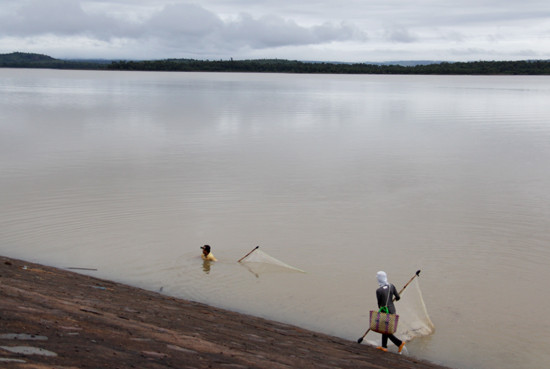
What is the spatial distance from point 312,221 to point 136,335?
10.5 m

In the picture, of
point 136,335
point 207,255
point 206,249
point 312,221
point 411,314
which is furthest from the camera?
point 312,221

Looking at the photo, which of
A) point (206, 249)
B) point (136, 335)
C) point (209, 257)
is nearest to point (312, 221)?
point (209, 257)

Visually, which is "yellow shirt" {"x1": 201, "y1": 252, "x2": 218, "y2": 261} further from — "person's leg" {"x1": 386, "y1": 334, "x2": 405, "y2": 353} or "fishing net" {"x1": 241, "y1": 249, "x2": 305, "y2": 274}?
"person's leg" {"x1": 386, "y1": 334, "x2": 405, "y2": 353}

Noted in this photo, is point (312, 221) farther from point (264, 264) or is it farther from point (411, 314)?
point (411, 314)

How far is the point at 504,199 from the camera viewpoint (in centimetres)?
2125

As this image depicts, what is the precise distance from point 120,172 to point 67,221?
718 centimetres

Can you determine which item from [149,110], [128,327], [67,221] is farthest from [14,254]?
[149,110]

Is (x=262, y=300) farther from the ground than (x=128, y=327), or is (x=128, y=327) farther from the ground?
(x=128, y=327)

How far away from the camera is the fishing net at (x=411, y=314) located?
10773mm

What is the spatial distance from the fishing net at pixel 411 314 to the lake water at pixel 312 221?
10.3 inches

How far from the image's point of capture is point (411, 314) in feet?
35.7

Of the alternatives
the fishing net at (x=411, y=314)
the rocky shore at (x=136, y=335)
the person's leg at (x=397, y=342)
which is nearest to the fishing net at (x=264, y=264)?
the rocky shore at (x=136, y=335)

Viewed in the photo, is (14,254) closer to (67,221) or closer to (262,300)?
(67,221)

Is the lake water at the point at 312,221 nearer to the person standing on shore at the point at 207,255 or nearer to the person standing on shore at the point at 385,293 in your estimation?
the person standing on shore at the point at 207,255
